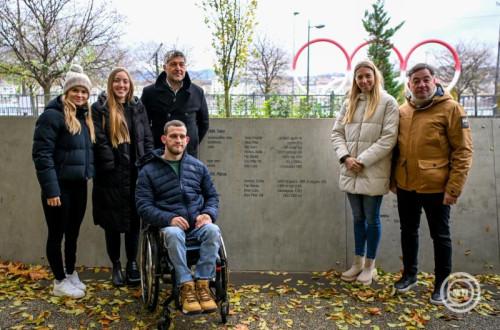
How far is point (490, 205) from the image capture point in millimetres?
4340

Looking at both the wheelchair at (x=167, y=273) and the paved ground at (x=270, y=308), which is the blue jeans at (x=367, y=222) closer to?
the paved ground at (x=270, y=308)

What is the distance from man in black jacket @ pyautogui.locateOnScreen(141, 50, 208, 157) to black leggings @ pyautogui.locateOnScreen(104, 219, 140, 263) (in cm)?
79

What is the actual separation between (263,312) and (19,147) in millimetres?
3033

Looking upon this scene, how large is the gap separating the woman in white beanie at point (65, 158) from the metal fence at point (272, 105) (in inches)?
118

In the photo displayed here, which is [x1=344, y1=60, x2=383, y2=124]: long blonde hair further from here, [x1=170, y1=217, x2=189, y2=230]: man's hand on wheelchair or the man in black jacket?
[x1=170, y1=217, x2=189, y2=230]: man's hand on wheelchair

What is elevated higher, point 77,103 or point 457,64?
point 457,64

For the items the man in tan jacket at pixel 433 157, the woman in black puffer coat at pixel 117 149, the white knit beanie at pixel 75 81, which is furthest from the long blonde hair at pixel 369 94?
the white knit beanie at pixel 75 81

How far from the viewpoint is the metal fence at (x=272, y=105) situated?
7.52 meters

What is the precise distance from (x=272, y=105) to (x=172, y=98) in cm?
405

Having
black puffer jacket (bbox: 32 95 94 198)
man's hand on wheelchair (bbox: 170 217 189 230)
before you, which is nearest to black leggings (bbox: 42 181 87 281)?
black puffer jacket (bbox: 32 95 94 198)

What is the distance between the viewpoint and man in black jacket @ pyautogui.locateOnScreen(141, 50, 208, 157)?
3643mm

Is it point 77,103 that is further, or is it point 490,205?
point 490,205

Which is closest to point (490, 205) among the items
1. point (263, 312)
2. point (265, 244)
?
point (265, 244)

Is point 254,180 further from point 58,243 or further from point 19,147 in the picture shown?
point 19,147
